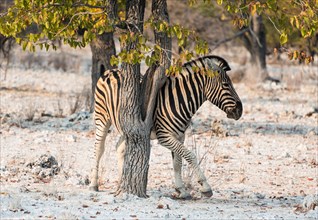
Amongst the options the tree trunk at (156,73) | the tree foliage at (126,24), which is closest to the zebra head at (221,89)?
the tree trunk at (156,73)

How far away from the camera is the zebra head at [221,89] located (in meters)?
10.0

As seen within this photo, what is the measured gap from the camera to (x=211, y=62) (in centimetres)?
1000

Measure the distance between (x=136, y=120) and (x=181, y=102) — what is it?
0.73 metres

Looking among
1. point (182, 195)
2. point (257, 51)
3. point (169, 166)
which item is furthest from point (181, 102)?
point (257, 51)

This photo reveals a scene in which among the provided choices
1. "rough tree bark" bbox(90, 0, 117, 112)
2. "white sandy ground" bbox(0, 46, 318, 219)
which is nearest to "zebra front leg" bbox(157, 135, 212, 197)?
"white sandy ground" bbox(0, 46, 318, 219)

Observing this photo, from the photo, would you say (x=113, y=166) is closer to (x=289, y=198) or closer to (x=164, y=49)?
(x=289, y=198)

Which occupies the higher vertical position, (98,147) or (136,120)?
(136,120)

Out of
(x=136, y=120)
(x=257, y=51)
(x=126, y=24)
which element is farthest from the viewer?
(x=257, y=51)

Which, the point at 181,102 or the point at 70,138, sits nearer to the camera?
the point at 181,102

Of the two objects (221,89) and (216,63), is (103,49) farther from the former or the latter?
(221,89)

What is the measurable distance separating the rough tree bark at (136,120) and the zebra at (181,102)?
25 centimetres

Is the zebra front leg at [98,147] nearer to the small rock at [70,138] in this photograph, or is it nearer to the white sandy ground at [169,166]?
the white sandy ground at [169,166]

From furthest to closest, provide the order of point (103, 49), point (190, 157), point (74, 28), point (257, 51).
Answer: point (257, 51) < point (103, 49) < point (190, 157) < point (74, 28)

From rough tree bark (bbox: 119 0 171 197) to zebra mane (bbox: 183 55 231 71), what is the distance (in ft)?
1.61
